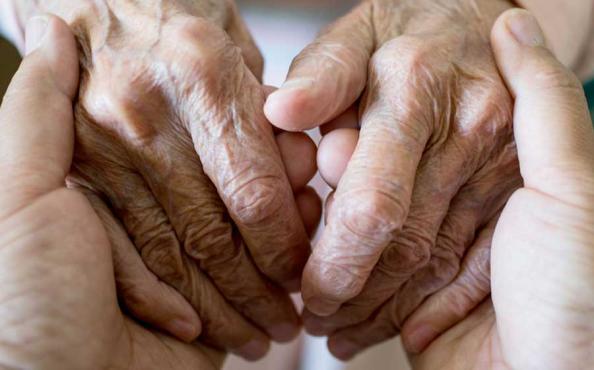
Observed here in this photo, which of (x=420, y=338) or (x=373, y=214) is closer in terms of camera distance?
(x=373, y=214)

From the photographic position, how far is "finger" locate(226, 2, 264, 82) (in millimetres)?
978

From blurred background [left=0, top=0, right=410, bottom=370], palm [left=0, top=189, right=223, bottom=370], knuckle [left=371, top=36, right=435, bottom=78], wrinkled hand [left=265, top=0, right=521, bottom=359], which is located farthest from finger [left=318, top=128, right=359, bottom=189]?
blurred background [left=0, top=0, right=410, bottom=370]

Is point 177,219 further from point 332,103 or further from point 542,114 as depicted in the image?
point 542,114

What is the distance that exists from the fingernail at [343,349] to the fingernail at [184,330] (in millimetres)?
311

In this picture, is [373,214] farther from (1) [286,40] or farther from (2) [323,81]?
(1) [286,40]

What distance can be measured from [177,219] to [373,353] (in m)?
0.63

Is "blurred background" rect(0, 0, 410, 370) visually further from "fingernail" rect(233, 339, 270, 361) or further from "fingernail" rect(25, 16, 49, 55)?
"fingernail" rect(25, 16, 49, 55)

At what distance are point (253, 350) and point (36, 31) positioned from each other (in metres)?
0.67

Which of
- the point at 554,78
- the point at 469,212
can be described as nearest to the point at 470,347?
the point at 469,212

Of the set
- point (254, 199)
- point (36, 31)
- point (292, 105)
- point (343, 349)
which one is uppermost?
point (36, 31)

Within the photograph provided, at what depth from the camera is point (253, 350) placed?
108cm

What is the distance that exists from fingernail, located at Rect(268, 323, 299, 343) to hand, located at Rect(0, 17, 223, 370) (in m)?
0.27

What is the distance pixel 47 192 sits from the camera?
0.69 m

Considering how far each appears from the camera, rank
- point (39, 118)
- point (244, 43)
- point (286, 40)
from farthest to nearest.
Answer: point (286, 40)
point (244, 43)
point (39, 118)
